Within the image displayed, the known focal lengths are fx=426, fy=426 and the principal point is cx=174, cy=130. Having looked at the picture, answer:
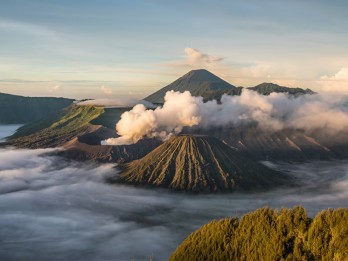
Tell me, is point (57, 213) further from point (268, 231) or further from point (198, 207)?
point (268, 231)

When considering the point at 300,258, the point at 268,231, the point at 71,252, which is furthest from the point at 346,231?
the point at 71,252

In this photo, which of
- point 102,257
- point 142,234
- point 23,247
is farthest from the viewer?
point 142,234

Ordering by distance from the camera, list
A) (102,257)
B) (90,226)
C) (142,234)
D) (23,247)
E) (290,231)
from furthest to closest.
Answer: (90,226), (142,234), (23,247), (102,257), (290,231)

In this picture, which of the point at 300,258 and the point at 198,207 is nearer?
the point at 300,258

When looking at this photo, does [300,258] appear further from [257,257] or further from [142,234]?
[142,234]

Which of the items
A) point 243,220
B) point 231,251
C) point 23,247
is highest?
point 243,220

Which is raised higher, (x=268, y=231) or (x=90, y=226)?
(x=268, y=231)
